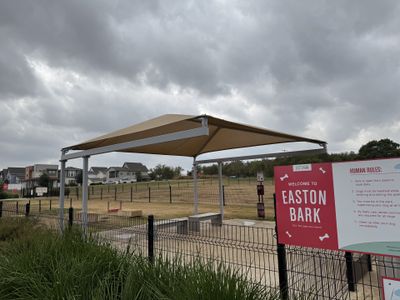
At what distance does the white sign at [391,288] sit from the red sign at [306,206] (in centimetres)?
46

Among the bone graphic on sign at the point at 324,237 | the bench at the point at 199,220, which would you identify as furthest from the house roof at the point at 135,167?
the bone graphic on sign at the point at 324,237

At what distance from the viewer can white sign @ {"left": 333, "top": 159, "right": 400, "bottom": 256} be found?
6.65 ft

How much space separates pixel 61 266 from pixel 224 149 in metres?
7.53

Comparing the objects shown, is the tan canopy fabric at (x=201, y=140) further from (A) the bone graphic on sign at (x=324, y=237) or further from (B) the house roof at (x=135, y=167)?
(B) the house roof at (x=135, y=167)

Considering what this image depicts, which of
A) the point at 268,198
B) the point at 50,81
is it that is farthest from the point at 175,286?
the point at 268,198

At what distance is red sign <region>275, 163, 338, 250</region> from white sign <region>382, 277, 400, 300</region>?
1.51 feet

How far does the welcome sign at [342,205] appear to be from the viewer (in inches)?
80.8

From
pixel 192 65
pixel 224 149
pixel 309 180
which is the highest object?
pixel 192 65

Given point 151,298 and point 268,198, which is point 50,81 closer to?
point 151,298

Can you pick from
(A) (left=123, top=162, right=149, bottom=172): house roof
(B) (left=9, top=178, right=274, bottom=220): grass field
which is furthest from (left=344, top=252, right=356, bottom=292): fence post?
(A) (left=123, top=162, right=149, bottom=172): house roof

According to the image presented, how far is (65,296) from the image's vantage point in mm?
2414

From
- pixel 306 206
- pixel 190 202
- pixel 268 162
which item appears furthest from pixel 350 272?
pixel 190 202

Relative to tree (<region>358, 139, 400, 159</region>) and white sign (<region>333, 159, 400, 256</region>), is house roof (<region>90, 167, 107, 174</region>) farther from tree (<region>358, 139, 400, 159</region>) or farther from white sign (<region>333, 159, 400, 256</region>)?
white sign (<region>333, 159, 400, 256</region>)

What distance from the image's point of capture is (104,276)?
9.20 feet
